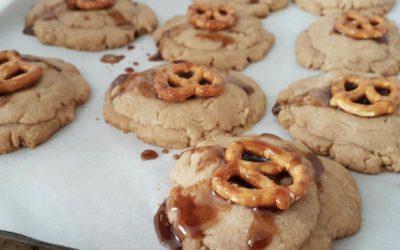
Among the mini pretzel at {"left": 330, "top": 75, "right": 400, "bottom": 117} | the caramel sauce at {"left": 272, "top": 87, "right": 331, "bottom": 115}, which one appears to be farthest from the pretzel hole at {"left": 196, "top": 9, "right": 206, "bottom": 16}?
the mini pretzel at {"left": 330, "top": 75, "right": 400, "bottom": 117}

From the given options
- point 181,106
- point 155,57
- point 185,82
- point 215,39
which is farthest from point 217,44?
point 181,106

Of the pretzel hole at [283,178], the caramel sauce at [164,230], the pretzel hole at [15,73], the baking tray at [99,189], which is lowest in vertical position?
the baking tray at [99,189]

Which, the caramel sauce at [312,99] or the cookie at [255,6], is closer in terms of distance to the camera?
the caramel sauce at [312,99]

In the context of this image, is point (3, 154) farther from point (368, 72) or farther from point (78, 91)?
point (368, 72)

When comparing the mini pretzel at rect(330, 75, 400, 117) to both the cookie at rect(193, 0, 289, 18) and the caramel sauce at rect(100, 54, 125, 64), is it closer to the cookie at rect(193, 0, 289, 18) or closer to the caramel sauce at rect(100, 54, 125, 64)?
the cookie at rect(193, 0, 289, 18)

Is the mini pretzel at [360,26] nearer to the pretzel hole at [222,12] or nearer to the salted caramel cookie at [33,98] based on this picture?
the pretzel hole at [222,12]

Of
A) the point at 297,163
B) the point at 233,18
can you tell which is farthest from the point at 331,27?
the point at 297,163

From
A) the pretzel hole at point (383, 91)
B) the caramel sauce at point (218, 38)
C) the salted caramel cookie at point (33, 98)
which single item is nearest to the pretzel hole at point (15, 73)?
the salted caramel cookie at point (33, 98)

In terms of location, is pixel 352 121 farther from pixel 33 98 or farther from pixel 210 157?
pixel 33 98
